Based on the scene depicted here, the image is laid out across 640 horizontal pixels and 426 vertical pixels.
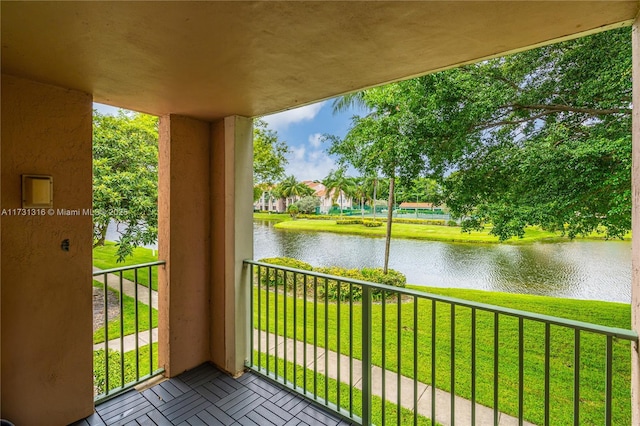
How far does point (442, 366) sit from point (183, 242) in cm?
324

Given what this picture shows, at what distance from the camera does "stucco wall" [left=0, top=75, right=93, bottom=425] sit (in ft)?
5.48

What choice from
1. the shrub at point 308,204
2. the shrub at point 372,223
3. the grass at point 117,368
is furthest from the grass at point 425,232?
the grass at point 117,368

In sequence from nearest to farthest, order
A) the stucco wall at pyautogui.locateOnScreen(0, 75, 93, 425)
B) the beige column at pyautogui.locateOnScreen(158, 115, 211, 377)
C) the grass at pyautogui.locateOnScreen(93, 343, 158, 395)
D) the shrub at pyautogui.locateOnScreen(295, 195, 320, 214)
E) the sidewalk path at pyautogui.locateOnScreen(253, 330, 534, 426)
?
the stucco wall at pyautogui.locateOnScreen(0, 75, 93, 425)
the sidewalk path at pyautogui.locateOnScreen(253, 330, 534, 426)
the beige column at pyautogui.locateOnScreen(158, 115, 211, 377)
the grass at pyautogui.locateOnScreen(93, 343, 158, 395)
the shrub at pyautogui.locateOnScreen(295, 195, 320, 214)

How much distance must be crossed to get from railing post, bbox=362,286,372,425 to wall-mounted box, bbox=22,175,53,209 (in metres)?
2.10

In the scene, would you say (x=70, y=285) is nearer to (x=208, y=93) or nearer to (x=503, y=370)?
(x=208, y=93)

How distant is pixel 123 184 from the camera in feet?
13.3

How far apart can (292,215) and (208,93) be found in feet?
20.9

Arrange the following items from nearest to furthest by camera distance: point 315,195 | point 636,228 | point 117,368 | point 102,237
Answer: point 636,228 < point 117,368 < point 102,237 < point 315,195

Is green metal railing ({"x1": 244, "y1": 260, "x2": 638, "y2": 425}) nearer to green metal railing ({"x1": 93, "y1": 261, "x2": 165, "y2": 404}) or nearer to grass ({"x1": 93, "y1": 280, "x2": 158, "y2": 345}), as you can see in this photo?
green metal railing ({"x1": 93, "y1": 261, "x2": 165, "y2": 404})

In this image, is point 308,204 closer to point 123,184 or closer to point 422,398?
point 123,184

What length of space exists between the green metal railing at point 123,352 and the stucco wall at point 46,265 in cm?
20

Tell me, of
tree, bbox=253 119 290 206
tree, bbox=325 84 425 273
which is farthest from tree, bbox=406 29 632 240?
tree, bbox=253 119 290 206

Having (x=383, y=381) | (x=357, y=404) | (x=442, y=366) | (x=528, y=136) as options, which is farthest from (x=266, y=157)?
(x=383, y=381)

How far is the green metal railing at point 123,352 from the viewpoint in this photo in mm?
2184
